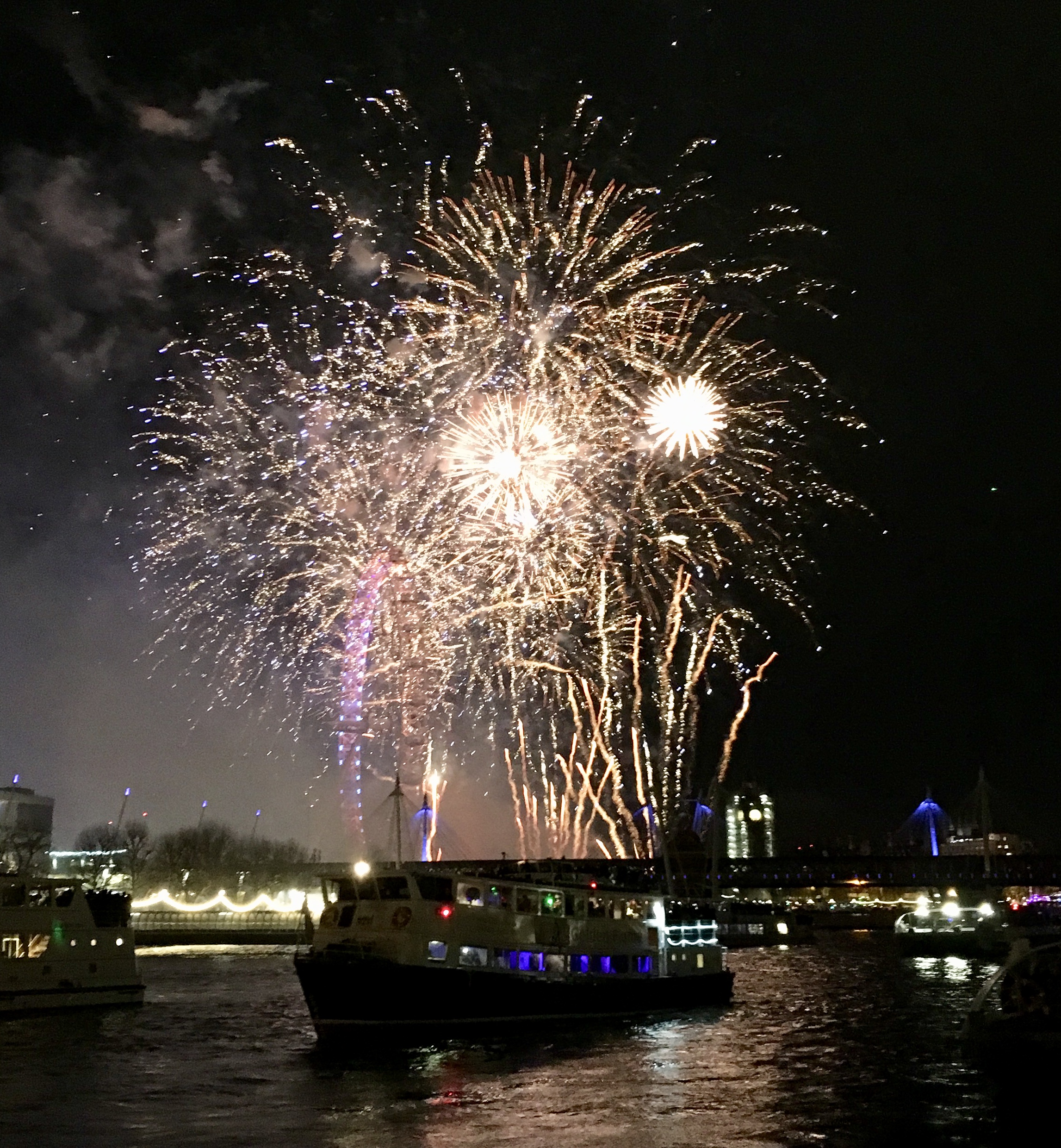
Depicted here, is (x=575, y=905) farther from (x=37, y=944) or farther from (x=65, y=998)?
(x=37, y=944)

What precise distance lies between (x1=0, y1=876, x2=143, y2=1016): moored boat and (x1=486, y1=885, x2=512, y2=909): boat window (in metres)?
23.4

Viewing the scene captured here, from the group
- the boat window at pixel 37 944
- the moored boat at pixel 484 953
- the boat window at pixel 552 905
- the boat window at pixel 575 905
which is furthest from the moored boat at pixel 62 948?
the boat window at pixel 575 905

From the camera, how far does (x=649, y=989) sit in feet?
191

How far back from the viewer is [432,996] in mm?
49000

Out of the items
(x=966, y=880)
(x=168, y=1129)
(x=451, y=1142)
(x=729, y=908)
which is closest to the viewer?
(x=451, y=1142)

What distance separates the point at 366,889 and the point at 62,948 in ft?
67.8

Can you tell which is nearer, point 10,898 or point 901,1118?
point 901,1118

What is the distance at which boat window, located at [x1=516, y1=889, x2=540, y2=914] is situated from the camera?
175 ft

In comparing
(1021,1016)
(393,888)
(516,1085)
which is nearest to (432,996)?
(393,888)

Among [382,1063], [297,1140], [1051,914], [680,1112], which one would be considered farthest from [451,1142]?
[1051,914]

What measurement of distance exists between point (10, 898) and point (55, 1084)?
80.4 feet

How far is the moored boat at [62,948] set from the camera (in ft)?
196

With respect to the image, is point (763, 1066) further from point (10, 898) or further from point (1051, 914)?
point (1051, 914)

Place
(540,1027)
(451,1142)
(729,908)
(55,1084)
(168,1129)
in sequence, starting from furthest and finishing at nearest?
(729,908)
(540,1027)
(55,1084)
(168,1129)
(451,1142)
